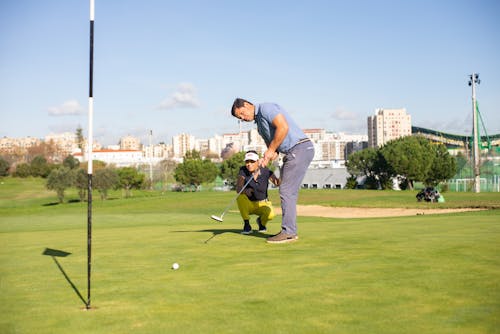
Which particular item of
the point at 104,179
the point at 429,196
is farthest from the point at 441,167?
the point at 104,179

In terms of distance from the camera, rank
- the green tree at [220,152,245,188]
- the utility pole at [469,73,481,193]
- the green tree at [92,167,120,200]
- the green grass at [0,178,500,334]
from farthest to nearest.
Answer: the green tree at [220,152,245,188], the green tree at [92,167,120,200], the utility pole at [469,73,481,193], the green grass at [0,178,500,334]

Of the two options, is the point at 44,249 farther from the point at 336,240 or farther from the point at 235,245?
the point at 336,240

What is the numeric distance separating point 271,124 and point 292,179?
39.8 inches

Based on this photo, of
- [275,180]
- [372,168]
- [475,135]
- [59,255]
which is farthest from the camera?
[372,168]

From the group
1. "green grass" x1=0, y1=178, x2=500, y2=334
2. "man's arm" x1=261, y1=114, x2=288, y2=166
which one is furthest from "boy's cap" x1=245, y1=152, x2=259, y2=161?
"green grass" x1=0, y1=178, x2=500, y2=334

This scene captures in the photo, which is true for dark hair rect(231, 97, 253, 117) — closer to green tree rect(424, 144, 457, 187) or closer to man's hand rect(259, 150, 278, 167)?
man's hand rect(259, 150, 278, 167)

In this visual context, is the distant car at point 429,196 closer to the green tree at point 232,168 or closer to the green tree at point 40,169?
the green tree at point 232,168

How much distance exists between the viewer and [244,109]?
10.1 m

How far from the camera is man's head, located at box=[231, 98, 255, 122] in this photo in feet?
33.2

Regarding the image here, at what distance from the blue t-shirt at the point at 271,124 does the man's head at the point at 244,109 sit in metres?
0.10

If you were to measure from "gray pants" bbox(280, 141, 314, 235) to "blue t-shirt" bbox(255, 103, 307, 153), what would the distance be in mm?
127

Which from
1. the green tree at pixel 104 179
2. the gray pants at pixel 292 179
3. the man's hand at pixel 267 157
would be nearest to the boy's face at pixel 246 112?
the man's hand at pixel 267 157

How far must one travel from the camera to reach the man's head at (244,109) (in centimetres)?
1012

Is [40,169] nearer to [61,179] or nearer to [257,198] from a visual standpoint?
[61,179]
